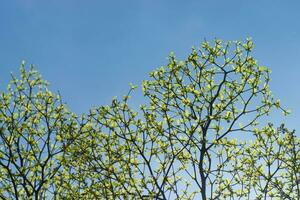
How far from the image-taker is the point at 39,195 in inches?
762

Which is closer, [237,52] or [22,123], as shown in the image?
[237,52]

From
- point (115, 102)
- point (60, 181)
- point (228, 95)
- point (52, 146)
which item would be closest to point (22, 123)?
point (52, 146)

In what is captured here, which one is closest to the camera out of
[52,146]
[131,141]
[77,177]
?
[131,141]

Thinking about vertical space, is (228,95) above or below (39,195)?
above

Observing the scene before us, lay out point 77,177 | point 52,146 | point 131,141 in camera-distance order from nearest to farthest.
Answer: point 131,141 → point 77,177 → point 52,146

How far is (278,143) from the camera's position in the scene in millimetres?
20062

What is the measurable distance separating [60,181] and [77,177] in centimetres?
132

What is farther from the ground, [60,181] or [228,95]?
[228,95]

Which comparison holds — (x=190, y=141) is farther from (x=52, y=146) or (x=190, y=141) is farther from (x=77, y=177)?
(x=52, y=146)

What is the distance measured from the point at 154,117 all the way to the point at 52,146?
484 cm

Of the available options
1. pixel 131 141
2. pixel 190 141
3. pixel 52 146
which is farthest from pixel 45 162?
pixel 190 141

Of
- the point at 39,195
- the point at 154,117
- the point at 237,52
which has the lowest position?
the point at 39,195

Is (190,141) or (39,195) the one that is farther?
(39,195)

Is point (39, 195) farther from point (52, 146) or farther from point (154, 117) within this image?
point (154, 117)
